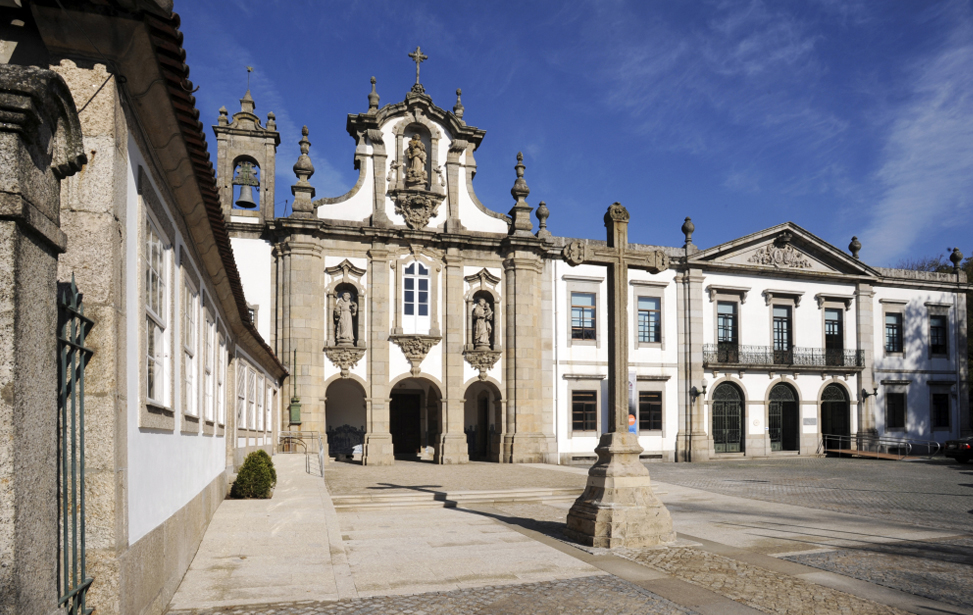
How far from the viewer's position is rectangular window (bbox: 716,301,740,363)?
28.3m

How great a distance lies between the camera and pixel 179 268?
6562 mm

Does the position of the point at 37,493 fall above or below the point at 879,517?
above

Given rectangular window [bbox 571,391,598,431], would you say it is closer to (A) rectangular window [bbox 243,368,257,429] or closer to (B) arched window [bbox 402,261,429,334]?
(B) arched window [bbox 402,261,429,334]

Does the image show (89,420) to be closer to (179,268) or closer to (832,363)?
(179,268)

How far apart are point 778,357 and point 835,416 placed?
4.60 m

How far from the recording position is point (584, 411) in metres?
26.2

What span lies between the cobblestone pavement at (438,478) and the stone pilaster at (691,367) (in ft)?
24.9

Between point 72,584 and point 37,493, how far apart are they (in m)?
0.91

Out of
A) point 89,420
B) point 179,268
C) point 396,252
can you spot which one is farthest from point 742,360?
point 89,420

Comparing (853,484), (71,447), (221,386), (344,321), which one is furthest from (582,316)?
(71,447)

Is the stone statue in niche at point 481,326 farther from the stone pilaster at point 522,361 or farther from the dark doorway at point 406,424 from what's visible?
the dark doorway at point 406,424

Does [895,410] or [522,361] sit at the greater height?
[522,361]

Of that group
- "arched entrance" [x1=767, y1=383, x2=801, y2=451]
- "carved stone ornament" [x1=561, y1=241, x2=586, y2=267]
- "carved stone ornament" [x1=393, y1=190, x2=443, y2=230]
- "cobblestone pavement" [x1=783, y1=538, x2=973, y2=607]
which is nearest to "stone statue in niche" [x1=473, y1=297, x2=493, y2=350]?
"carved stone ornament" [x1=393, y1=190, x2=443, y2=230]

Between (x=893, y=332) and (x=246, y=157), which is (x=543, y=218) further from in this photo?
(x=893, y=332)
